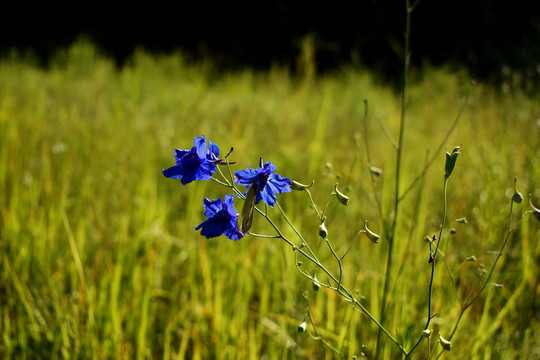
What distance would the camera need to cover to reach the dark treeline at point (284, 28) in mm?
9422

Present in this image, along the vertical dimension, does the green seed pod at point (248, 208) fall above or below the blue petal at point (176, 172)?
below

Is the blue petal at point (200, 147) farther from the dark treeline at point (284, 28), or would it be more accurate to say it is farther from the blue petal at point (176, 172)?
the dark treeline at point (284, 28)

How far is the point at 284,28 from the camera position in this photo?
10.5 m

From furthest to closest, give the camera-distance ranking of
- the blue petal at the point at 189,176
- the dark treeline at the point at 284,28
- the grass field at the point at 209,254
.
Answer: the dark treeline at the point at 284,28 → the grass field at the point at 209,254 → the blue petal at the point at 189,176

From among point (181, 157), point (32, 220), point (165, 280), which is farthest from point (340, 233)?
point (181, 157)

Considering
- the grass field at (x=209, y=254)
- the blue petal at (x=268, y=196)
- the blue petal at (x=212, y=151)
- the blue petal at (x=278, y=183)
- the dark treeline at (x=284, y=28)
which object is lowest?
the grass field at (x=209, y=254)

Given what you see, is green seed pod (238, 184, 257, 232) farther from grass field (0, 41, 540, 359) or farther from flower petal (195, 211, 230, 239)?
grass field (0, 41, 540, 359)

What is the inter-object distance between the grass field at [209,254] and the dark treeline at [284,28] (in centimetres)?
702

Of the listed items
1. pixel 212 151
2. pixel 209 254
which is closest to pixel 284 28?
pixel 209 254

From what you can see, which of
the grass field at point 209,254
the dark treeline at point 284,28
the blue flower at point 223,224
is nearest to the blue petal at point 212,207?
the blue flower at point 223,224

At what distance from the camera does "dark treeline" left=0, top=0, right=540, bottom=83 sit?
9422 mm

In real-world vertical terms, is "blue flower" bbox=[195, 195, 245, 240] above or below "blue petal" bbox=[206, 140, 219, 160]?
below

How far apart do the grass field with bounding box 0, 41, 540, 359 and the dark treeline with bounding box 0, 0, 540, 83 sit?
23.0 ft

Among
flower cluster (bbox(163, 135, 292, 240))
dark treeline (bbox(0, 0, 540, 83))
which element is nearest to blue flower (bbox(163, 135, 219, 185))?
flower cluster (bbox(163, 135, 292, 240))
